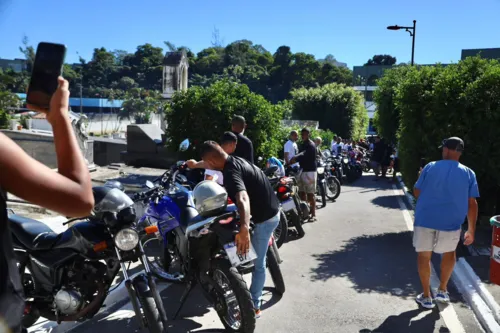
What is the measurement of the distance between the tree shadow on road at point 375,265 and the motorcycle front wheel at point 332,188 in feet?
13.8

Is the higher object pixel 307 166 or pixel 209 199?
pixel 209 199

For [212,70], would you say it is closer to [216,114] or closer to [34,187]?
[216,114]

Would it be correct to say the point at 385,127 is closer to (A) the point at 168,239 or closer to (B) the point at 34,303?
(A) the point at 168,239

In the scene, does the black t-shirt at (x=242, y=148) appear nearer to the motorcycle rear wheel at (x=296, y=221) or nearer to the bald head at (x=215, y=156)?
the motorcycle rear wheel at (x=296, y=221)

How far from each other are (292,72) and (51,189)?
3845 inches

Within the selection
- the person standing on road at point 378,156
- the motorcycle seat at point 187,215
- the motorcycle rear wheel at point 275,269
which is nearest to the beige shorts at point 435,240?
the motorcycle rear wheel at point 275,269

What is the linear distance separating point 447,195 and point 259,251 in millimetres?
2029

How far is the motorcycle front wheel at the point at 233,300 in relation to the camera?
13.6 feet

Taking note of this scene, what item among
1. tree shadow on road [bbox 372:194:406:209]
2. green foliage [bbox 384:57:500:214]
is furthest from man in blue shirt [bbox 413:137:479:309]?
tree shadow on road [bbox 372:194:406:209]

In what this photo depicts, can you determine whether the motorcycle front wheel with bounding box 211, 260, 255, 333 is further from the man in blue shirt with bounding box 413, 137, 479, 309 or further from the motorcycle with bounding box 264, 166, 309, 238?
the motorcycle with bounding box 264, 166, 309, 238

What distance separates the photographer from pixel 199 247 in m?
4.47

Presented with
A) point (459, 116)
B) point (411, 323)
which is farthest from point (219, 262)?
point (459, 116)

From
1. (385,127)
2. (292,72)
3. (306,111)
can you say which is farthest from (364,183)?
(292,72)

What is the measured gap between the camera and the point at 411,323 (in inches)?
187
